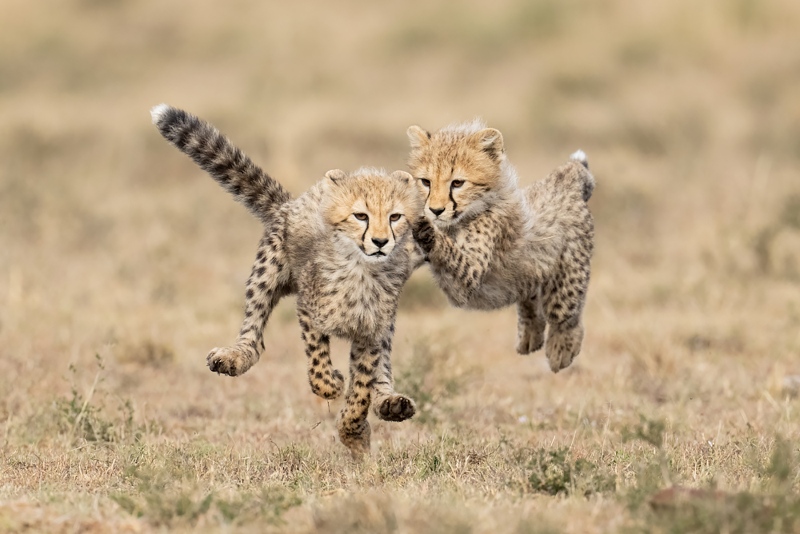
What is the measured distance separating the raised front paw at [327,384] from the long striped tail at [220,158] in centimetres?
86

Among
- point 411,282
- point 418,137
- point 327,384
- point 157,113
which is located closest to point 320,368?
point 327,384

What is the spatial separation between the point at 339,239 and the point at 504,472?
101 centimetres

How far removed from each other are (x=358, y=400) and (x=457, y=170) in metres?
0.97

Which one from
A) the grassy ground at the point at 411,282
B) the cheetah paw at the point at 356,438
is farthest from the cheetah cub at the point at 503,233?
the cheetah paw at the point at 356,438

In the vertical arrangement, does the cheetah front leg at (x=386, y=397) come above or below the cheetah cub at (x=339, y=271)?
below

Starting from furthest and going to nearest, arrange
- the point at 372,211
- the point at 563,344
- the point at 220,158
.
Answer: the point at 563,344 < the point at 220,158 < the point at 372,211

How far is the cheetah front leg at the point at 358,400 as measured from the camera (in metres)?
4.63

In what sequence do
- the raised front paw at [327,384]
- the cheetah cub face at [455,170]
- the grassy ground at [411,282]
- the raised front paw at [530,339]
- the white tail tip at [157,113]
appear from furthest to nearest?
the raised front paw at [530,339], the white tail tip at [157,113], the cheetah cub face at [455,170], the raised front paw at [327,384], the grassy ground at [411,282]

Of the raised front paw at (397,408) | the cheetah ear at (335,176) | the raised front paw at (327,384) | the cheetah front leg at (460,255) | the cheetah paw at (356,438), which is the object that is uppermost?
the cheetah ear at (335,176)

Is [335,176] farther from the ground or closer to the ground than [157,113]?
closer to the ground

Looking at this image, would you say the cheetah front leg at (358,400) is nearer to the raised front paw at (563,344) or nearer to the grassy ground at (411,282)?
the grassy ground at (411,282)

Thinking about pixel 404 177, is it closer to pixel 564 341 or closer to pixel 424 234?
pixel 424 234

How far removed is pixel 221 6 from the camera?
1864 centimetres

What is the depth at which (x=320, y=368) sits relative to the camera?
4.63m
